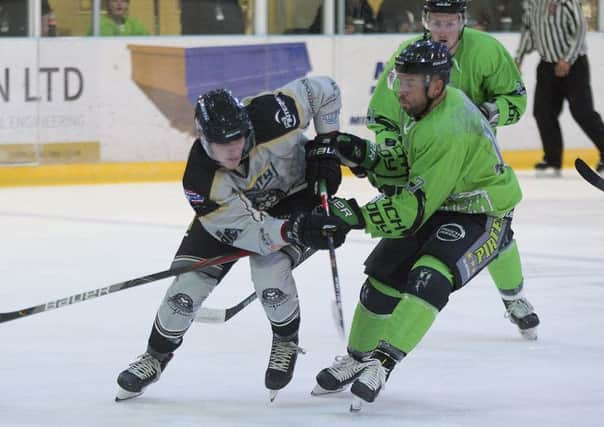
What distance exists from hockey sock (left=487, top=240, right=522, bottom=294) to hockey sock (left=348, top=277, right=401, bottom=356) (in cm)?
72

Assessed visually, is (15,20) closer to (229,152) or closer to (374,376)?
(229,152)

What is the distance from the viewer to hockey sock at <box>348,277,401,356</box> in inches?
151

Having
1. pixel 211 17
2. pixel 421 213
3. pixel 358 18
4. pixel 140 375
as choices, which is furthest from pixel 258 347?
pixel 358 18

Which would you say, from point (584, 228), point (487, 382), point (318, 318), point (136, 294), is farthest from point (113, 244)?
point (487, 382)

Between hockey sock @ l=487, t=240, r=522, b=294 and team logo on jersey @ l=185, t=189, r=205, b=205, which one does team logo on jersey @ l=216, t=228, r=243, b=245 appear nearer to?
team logo on jersey @ l=185, t=189, r=205, b=205

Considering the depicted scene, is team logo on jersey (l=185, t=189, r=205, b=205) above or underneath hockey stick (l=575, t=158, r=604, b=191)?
underneath

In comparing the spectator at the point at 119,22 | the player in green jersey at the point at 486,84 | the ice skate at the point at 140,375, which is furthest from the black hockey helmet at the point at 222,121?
the spectator at the point at 119,22

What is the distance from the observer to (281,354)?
3.72 m

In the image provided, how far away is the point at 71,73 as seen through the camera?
8.23 metres

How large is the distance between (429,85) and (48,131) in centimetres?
492

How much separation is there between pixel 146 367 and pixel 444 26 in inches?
54.4

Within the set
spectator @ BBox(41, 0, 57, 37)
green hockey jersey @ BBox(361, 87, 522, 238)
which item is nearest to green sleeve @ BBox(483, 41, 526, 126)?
green hockey jersey @ BBox(361, 87, 522, 238)

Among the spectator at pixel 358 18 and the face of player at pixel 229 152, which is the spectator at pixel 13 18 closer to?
the spectator at pixel 358 18

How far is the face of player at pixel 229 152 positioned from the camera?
3.42m
